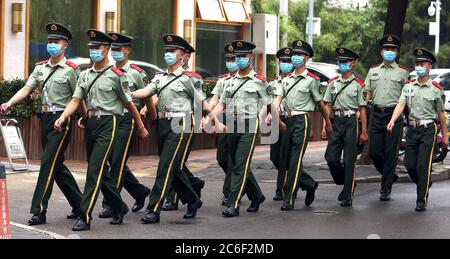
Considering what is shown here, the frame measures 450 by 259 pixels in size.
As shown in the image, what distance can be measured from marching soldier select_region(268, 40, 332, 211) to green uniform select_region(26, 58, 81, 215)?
→ 2.74m

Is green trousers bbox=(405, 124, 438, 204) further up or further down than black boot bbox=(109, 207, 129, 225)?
further up

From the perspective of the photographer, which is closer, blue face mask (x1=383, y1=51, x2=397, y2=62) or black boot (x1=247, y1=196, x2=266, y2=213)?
black boot (x1=247, y1=196, x2=266, y2=213)

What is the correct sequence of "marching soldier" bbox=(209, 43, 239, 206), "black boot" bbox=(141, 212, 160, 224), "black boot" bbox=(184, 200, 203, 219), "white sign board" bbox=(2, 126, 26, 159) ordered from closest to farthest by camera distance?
"black boot" bbox=(141, 212, 160, 224) < "black boot" bbox=(184, 200, 203, 219) < "marching soldier" bbox=(209, 43, 239, 206) < "white sign board" bbox=(2, 126, 26, 159)

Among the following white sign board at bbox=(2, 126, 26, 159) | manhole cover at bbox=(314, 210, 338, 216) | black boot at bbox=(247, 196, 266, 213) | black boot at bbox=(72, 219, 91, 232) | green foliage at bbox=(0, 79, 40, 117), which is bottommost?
manhole cover at bbox=(314, 210, 338, 216)

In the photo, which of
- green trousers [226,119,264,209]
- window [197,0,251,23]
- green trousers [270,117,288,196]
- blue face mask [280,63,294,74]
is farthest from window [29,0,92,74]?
green trousers [226,119,264,209]

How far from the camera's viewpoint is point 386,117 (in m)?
14.1

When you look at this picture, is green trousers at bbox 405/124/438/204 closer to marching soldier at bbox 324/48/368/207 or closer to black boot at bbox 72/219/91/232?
marching soldier at bbox 324/48/368/207

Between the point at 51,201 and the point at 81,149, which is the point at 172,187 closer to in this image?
the point at 51,201

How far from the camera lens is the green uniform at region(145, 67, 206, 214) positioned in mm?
11516

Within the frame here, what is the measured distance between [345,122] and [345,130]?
0.10m

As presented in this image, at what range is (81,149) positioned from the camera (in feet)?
58.7

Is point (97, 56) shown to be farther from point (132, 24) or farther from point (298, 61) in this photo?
point (132, 24)
